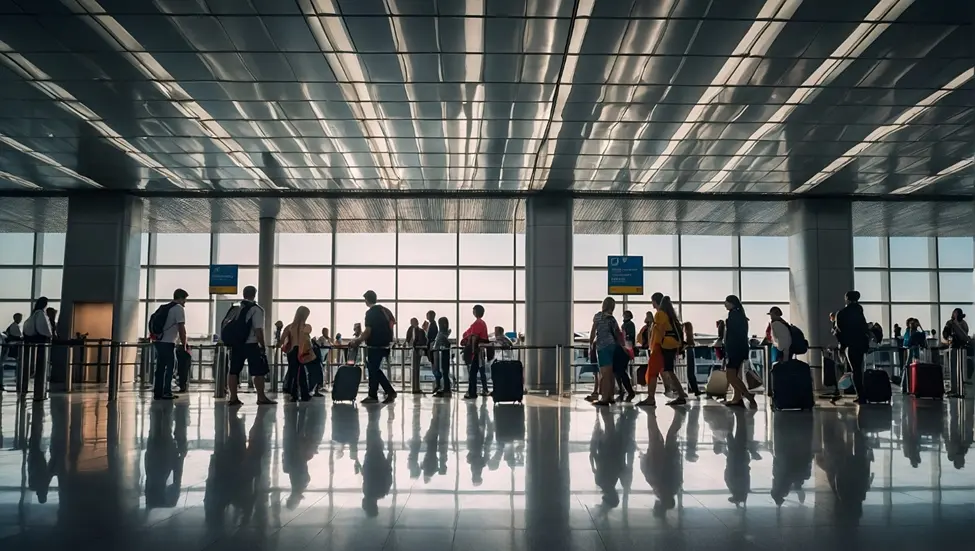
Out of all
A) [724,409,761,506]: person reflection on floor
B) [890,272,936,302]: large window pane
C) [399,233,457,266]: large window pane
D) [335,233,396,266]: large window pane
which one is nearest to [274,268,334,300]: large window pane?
[335,233,396,266]: large window pane

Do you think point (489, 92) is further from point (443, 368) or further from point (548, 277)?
point (548, 277)

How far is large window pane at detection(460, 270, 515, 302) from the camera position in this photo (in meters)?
26.8

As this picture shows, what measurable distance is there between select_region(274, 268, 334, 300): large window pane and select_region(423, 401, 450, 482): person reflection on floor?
1652cm

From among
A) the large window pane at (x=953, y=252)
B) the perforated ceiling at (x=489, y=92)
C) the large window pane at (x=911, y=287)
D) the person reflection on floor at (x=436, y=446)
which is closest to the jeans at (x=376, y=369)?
the person reflection on floor at (x=436, y=446)

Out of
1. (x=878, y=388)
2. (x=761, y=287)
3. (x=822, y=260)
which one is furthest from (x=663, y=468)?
(x=761, y=287)

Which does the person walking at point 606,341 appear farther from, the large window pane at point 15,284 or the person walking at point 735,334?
the large window pane at point 15,284

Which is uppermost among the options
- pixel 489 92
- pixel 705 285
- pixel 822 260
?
pixel 489 92

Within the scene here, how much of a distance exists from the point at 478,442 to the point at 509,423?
7.30 feet

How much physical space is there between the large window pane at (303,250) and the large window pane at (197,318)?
3.12 metres

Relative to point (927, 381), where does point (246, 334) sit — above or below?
above

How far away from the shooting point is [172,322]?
12.2 meters

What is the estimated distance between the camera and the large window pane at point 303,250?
27.1 m

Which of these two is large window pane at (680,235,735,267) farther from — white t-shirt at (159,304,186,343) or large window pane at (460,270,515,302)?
white t-shirt at (159,304,186,343)

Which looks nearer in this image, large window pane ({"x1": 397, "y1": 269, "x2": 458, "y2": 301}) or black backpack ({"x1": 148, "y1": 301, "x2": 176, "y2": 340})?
black backpack ({"x1": 148, "y1": 301, "x2": 176, "y2": 340})
